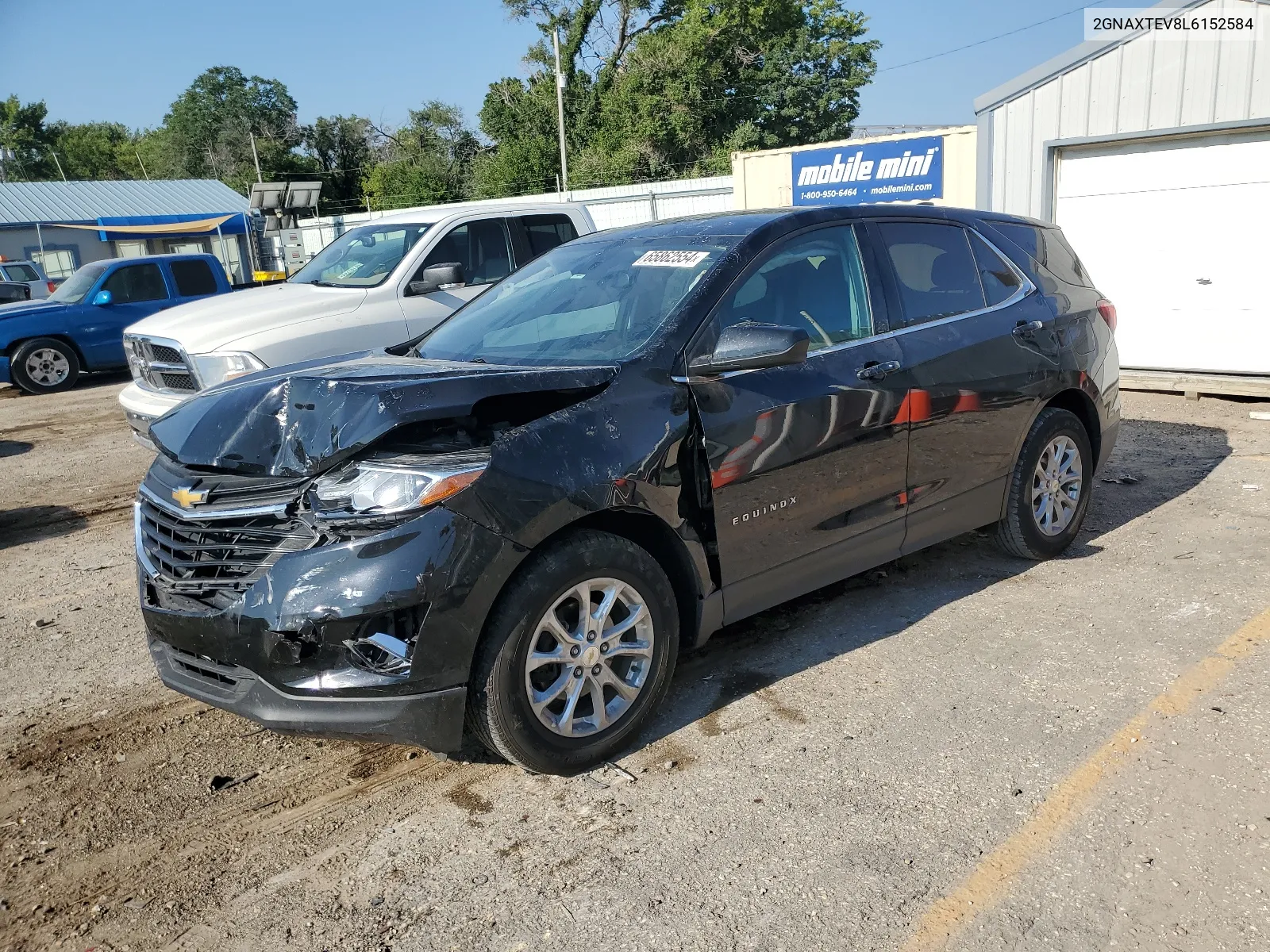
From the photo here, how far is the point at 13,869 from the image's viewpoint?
2941mm

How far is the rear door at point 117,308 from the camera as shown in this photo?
14305 millimetres

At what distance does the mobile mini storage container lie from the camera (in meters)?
14.0

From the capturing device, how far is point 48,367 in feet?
46.5

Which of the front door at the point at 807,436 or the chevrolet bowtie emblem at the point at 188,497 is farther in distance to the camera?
the front door at the point at 807,436

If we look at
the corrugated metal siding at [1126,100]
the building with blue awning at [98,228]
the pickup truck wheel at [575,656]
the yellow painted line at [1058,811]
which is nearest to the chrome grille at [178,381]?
the pickup truck wheel at [575,656]

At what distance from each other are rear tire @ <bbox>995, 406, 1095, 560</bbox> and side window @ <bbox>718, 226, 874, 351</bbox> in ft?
4.41

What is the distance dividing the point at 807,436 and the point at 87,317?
13.7m

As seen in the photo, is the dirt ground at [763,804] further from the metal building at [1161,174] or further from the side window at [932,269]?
the metal building at [1161,174]

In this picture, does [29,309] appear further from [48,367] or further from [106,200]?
[106,200]

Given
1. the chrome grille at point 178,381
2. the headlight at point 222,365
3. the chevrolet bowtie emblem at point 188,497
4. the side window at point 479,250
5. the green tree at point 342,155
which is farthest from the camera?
the green tree at point 342,155

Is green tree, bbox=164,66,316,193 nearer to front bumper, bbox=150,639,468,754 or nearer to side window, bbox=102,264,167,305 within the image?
side window, bbox=102,264,167,305

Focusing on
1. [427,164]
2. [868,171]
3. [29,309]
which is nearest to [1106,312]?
[868,171]

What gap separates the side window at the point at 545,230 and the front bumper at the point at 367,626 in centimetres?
621

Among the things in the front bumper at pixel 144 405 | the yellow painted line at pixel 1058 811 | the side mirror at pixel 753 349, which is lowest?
the yellow painted line at pixel 1058 811
